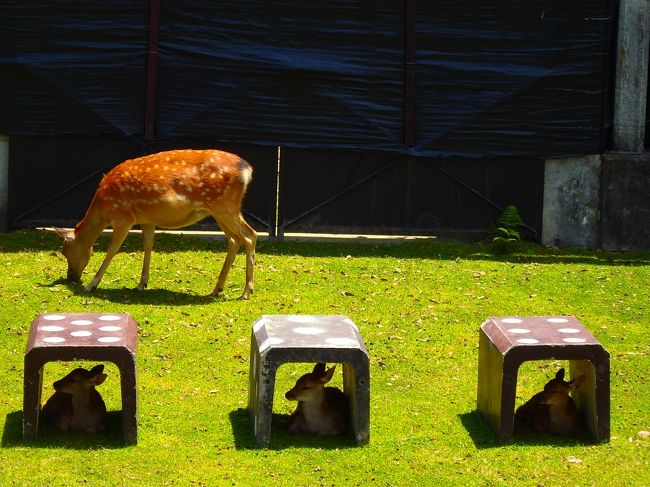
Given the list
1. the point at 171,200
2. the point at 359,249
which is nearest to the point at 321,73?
the point at 359,249

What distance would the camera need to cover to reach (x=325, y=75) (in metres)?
17.4

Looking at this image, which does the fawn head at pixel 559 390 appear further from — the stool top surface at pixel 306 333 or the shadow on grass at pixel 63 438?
the shadow on grass at pixel 63 438

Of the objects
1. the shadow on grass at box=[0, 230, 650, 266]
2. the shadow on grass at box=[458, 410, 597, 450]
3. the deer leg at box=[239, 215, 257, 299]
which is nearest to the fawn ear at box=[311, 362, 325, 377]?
the shadow on grass at box=[458, 410, 597, 450]

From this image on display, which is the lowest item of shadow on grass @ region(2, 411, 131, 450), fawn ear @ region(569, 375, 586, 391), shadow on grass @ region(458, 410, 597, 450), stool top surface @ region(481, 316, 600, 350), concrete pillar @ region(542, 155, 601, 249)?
shadow on grass @ region(2, 411, 131, 450)

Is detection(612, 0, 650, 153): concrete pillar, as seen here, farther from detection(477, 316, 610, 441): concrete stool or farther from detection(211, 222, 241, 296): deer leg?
detection(477, 316, 610, 441): concrete stool

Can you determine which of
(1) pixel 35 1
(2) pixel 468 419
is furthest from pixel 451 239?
(2) pixel 468 419

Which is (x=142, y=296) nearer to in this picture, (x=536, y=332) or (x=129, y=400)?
(x=129, y=400)

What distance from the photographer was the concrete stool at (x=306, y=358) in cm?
919

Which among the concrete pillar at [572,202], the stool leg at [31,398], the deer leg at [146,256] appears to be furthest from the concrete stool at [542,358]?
the concrete pillar at [572,202]

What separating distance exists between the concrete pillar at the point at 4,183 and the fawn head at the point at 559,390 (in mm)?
9759

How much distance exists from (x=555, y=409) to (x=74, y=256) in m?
6.46

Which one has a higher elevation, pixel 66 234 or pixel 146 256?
pixel 66 234

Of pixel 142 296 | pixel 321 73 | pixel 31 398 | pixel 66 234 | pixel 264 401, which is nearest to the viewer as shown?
pixel 31 398

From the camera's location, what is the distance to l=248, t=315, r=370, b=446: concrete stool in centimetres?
919
